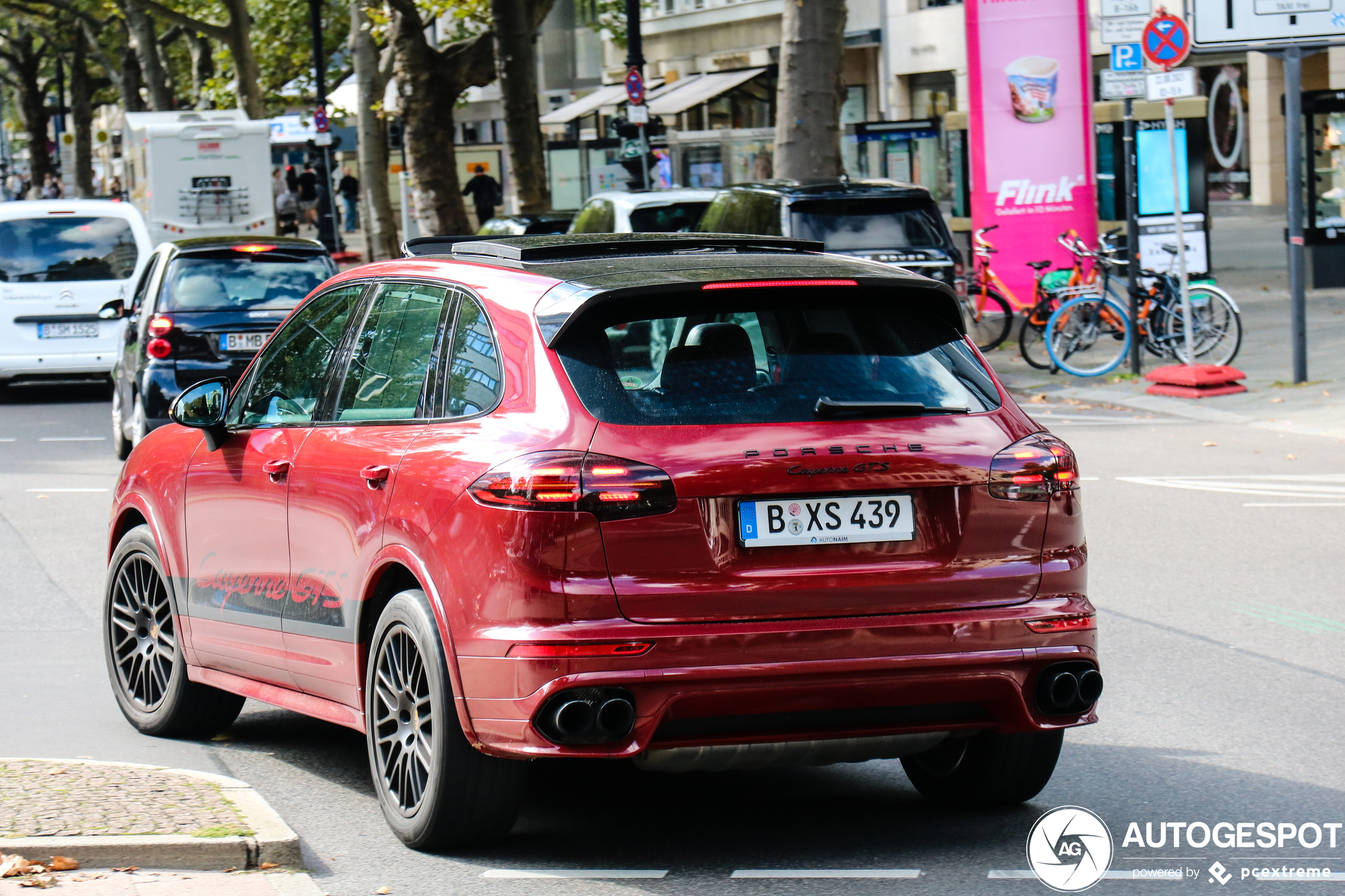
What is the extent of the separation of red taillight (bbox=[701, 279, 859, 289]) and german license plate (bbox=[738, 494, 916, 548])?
1.99 feet

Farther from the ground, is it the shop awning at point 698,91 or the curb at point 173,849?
the shop awning at point 698,91

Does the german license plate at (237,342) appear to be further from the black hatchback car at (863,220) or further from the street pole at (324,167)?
the street pole at (324,167)

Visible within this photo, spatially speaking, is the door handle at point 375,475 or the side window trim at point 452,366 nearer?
the side window trim at point 452,366

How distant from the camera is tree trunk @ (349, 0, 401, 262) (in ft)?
117

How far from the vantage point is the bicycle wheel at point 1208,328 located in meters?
17.8

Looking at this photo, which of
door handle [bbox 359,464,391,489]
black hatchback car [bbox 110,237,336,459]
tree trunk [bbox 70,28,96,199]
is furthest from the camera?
tree trunk [bbox 70,28,96,199]

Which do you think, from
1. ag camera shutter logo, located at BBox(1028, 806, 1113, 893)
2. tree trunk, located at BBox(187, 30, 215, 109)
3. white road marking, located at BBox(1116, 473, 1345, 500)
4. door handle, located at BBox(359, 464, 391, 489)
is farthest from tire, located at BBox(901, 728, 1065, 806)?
tree trunk, located at BBox(187, 30, 215, 109)

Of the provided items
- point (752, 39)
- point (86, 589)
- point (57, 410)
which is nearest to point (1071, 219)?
point (57, 410)

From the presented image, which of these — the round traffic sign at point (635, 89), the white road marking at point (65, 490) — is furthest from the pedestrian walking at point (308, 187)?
the white road marking at point (65, 490)

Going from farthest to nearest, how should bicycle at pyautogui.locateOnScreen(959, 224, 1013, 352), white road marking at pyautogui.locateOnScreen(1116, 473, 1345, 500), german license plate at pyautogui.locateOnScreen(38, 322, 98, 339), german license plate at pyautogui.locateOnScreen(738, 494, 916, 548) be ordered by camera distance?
bicycle at pyautogui.locateOnScreen(959, 224, 1013, 352) < german license plate at pyautogui.locateOnScreen(38, 322, 98, 339) < white road marking at pyautogui.locateOnScreen(1116, 473, 1345, 500) < german license plate at pyautogui.locateOnScreen(738, 494, 916, 548)

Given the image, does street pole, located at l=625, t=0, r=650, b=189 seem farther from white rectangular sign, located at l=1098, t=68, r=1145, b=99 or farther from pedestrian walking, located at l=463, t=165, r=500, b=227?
white rectangular sign, located at l=1098, t=68, r=1145, b=99

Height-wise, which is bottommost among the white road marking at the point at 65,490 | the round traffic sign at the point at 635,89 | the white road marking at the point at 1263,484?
the white road marking at the point at 1263,484

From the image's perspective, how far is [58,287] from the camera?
19141 millimetres

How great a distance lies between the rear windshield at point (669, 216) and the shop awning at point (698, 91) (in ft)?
98.7
